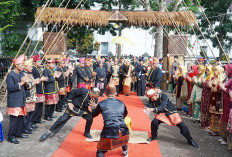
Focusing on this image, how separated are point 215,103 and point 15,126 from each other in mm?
4264

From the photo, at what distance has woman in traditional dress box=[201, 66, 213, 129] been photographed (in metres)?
5.40

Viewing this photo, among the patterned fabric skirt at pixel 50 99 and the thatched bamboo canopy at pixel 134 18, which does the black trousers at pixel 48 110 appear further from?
the thatched bamboo canopy at pixel 134 18

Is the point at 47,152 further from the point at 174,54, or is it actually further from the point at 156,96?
the point at 174,54

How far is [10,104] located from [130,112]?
3.80 m

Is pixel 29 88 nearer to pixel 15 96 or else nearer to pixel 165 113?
pixel 15 96

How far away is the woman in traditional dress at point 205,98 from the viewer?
5.40 m

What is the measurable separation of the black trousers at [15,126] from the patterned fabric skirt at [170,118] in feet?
9.16

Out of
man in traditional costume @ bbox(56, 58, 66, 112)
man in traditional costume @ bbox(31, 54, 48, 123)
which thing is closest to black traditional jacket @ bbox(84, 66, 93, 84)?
man in traditional costume @ bbox(56, 58, 66, 112)

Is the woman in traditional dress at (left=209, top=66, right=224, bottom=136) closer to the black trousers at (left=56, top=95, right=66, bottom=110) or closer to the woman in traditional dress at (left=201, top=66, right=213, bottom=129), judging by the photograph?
the woman in traditional dress at (left=201, top=66, right=213, bottom=129)

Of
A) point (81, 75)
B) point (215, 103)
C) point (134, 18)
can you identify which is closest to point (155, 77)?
point (81, 75)

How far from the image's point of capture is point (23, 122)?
5.00 m

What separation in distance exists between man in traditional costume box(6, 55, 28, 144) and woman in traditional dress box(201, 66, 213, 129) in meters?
4.01

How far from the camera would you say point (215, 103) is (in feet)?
16.8

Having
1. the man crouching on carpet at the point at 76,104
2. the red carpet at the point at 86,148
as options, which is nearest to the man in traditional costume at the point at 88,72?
the red carpet at the point at 86,148
